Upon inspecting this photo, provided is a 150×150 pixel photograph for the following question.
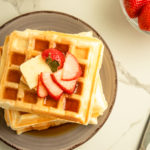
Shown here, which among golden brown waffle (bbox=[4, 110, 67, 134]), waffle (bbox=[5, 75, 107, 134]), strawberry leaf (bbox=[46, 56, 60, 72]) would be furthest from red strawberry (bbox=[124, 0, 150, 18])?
golden brown waffle (bbox=[4, 110, 67, 134])

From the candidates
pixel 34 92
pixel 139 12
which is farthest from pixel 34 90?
pixel 139 12

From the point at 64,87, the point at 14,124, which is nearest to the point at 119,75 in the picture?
the point at 64,87

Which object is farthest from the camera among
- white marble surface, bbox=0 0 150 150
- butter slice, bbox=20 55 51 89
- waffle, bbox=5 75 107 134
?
white marble surface, bbox=0 0 150 150

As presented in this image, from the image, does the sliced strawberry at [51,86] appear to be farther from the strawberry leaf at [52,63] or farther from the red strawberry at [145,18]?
the red strawberry at [145,18]

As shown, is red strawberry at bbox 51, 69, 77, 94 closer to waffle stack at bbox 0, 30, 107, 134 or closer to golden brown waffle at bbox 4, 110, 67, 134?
waffle stack at bbox 0, 30, 107, 134

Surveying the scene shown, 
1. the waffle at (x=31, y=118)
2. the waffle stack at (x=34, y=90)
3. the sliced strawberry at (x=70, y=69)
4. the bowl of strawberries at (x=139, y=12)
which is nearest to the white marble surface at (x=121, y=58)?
the bowl of strawberries at (x=139, y=12)

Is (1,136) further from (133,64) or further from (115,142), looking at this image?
(133,64)
